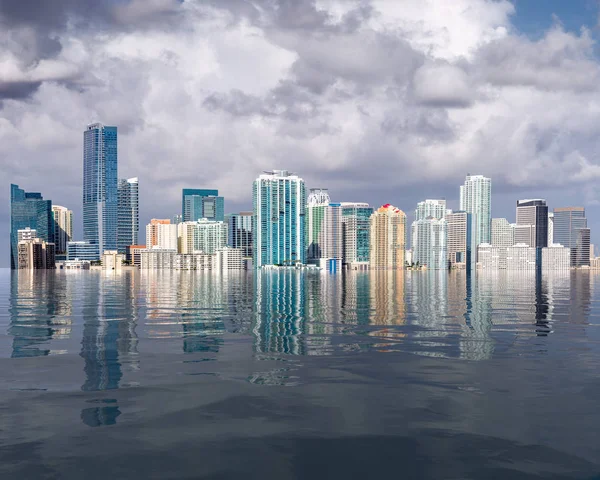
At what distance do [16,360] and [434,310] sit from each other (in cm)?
4626

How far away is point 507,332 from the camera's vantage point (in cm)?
4531

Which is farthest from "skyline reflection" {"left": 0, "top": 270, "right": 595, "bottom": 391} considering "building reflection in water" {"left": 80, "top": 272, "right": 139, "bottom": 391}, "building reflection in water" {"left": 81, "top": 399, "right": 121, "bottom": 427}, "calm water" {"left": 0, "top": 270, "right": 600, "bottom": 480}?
"building reflection in water" {"left": 81, "top": 399, "right": 121, "bottom": 427}

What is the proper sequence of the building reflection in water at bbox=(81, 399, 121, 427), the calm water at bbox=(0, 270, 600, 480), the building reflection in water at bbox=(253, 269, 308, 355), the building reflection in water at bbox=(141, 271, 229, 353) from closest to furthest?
1. the calm water at bbox=(0, 270, 600, 480)
2. the building reflection in water at bbox=(81, 399, 121, 427)
3. the building reflection in water at bbox=(253, 269, 308, 355)
4. the building reflection in water at bbox=(141, 271, 229, 353)

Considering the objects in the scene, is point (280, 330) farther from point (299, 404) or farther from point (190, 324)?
point (299, 404)

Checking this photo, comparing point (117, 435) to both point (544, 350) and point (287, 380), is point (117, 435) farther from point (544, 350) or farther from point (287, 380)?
point (544, 350)

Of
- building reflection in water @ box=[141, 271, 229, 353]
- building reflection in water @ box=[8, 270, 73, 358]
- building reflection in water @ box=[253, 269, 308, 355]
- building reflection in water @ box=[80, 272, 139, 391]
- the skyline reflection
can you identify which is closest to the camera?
building reflection in water @ box=[80, 272, 139, 391]

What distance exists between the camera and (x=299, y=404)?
76.2 ft

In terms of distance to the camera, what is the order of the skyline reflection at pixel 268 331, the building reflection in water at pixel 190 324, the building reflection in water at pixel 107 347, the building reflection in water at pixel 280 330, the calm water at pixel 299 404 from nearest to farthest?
1. the calm water at pixel 299 404
2. the building reflection in water at pixel 107 347
3. the skyline reflection at pixel 268 331
4. the building reflection in water at pixel 280 330
5. the building reflection in water at pixel 190 324

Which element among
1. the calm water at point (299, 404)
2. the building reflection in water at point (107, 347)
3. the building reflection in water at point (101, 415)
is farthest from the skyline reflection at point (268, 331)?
the building reflection in water at point (101, 415)

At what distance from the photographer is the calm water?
1705 centimetres

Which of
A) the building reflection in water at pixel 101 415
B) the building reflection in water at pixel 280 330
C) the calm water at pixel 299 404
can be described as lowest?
the building reflection in water at pixel 280 330

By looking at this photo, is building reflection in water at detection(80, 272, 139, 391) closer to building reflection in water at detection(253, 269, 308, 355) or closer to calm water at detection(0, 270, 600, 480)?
calm water at detection(0, 270, 600, 480)

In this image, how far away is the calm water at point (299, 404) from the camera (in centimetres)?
1705

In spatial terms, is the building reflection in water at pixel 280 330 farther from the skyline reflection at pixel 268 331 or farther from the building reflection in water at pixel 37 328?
the building reflection in water at pixel 37 328
